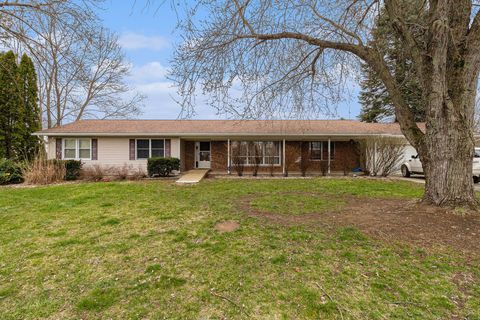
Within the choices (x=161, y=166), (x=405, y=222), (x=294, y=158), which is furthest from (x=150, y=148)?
(x=405, y=222)

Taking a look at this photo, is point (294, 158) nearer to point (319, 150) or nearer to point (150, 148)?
point (319, 150)

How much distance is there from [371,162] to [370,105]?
14298 millimetres

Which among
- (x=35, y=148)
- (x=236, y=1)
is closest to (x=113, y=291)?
(x=236, y=1)

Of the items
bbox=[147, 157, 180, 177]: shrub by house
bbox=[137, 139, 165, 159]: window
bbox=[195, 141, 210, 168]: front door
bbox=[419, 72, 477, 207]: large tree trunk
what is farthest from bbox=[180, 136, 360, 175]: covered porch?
bbox=[419, 72, 477, 207]: large tree trunk

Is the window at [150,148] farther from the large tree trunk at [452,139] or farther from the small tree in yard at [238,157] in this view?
the large tree trunk at [452,139]

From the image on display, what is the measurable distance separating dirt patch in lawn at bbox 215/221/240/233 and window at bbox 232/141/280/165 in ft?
32.7

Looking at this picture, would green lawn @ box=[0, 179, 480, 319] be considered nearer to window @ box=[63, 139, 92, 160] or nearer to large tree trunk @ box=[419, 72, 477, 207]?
large tree trunk @ box=[419, 72, 477, 207]

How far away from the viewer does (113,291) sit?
9.84ft

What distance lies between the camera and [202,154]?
17.4 m

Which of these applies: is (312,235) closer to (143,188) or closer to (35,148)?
(143,188)

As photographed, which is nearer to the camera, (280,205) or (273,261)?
(273,261)

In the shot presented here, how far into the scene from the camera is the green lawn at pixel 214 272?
2.67 metres

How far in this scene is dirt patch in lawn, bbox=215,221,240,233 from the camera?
→ 4937 millimetres

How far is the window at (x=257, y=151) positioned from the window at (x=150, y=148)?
163 inches
